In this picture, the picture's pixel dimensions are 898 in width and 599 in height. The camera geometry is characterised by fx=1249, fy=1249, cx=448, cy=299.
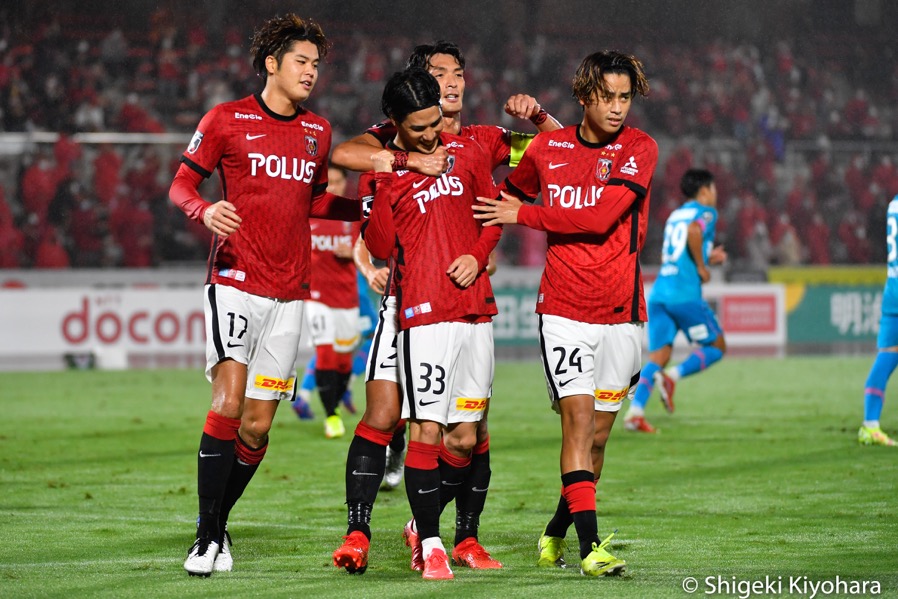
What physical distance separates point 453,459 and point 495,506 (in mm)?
1774

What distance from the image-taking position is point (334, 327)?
34.2ft

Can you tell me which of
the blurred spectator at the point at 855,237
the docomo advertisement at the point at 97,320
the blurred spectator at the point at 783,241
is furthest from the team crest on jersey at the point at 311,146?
the blurred spectator at the point at 855,237

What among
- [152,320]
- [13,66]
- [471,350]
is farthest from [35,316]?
[471,350]

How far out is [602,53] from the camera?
520 cm

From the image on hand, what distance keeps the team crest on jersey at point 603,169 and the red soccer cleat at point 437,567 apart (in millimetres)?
1636

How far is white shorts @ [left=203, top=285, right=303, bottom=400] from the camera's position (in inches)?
206

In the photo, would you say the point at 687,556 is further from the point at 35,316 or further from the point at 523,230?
the point at 523,230

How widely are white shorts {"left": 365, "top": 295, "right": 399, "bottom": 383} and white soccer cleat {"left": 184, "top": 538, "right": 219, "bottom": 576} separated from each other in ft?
3.03

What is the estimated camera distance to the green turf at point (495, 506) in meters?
4.77

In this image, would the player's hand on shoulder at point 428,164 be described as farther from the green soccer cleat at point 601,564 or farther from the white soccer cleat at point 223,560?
the white soccer cleat at point 223,560

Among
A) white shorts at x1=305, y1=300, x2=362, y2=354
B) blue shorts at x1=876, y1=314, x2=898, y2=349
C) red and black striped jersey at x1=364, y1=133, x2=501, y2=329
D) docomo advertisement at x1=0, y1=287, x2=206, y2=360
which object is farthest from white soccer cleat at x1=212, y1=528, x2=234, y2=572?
docomo advertisement at x1=0, y1=287, x2=206, y2=360

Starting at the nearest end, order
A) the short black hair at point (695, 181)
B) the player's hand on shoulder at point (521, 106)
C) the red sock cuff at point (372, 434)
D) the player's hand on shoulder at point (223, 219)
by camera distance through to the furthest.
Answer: the player's hand on shoulder at point (223, 219), the red sock cuff at point (372, 434), the player's hand on shoulder at point (521, 106), the short black hair at point (695, 181)

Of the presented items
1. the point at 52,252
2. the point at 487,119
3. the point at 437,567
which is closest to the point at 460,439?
the point at 437,567

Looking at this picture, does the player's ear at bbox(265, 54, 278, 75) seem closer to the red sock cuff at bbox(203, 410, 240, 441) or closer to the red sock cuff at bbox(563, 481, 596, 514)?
the red sock cuff at bbox(203, 410, 240, 441)
